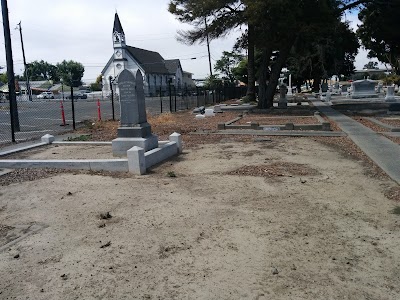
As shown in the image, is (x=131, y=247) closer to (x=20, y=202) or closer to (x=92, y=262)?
(x=92, y=262)

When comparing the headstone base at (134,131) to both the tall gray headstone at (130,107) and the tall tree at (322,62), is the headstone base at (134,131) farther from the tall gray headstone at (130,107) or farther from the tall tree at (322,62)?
the tall tree at (322,62)

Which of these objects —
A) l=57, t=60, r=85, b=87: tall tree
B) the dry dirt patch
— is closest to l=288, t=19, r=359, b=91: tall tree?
the dry dirt patch

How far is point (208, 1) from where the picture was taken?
21328mm

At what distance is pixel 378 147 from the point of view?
33.8 ft

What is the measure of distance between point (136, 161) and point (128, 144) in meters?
1.71

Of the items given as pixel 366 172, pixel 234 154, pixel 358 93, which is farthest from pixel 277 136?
pixel 358 93

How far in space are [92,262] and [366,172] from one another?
222 inches

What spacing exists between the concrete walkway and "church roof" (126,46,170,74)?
71.4 m

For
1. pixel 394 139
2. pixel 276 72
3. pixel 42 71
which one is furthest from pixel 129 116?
pixel 42 71

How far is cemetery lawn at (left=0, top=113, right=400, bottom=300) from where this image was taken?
11.7ft

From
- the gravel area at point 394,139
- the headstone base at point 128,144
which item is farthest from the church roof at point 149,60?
the headstone base at point 128,144

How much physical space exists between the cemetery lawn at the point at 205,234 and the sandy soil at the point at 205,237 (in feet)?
0.05

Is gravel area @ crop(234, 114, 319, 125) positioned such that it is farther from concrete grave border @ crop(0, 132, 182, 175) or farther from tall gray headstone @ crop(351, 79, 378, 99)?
tall gray headstone @ crop(351, 79, 378, 99)

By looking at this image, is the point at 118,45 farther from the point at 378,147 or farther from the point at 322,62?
the point at 378,147
